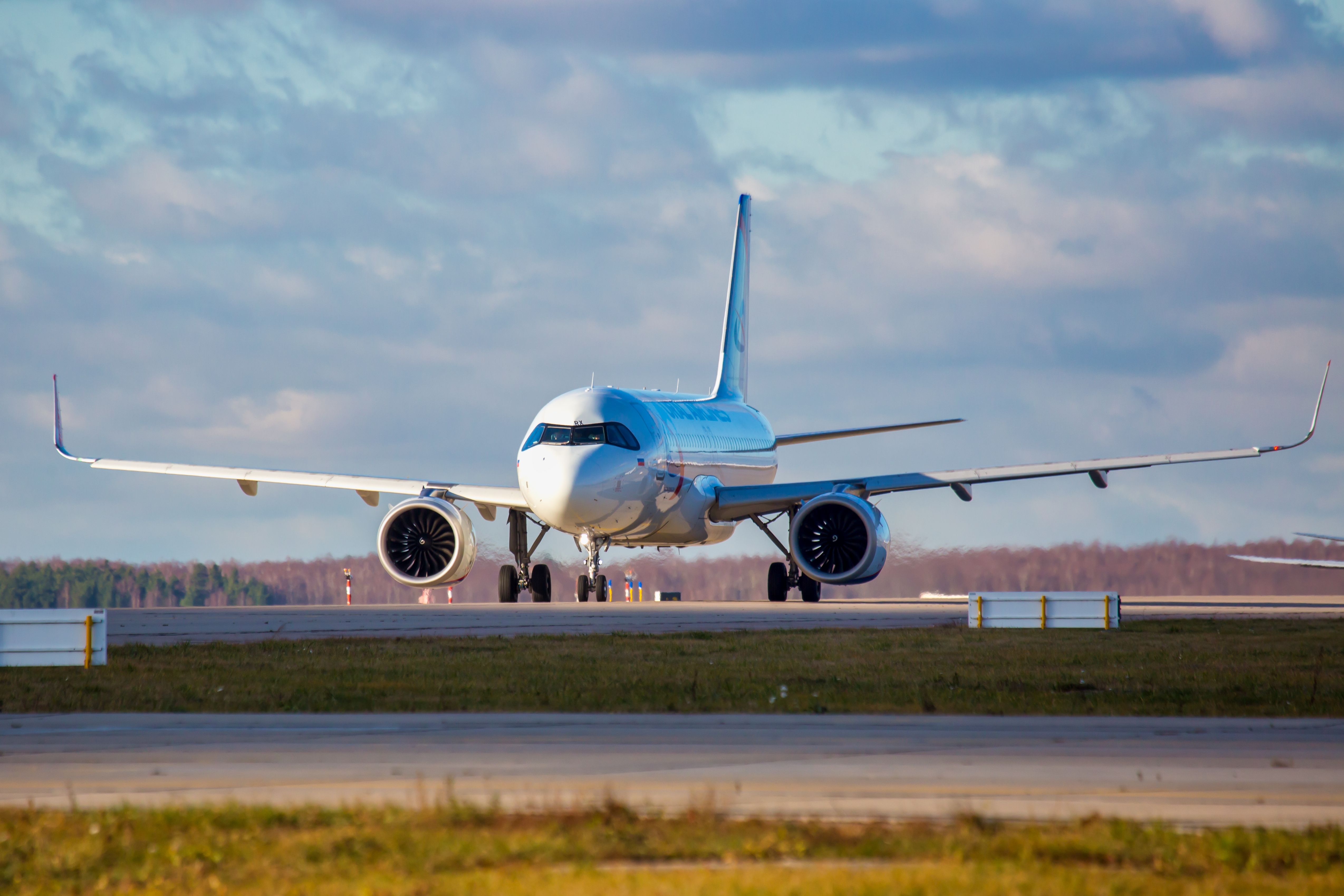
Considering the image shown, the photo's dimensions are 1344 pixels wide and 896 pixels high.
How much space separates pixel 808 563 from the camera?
35.0 metres

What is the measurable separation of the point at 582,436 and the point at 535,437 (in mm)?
1070

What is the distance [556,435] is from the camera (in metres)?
34.2

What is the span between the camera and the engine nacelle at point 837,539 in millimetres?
34250

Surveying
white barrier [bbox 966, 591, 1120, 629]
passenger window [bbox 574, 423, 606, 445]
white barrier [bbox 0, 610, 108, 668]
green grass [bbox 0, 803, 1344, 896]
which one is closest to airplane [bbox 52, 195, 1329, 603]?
passenger window [bbox 574, 423, 606, 445]

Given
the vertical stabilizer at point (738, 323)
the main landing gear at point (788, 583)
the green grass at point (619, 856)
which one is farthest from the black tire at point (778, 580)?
the green grass at point (619, 856)

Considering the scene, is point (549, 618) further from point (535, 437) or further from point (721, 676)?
point (721, 676)

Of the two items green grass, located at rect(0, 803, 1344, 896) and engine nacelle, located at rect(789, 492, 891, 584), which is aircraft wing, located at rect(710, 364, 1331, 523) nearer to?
engine nacelle, located at rect(789, 492, 891, 584)

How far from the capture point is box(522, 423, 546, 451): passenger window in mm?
34281

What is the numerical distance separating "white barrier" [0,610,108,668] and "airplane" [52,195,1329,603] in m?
15.8

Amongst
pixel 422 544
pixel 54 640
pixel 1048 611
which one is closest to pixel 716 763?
pixel 54 640

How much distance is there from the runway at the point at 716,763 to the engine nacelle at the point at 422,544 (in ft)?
73.7

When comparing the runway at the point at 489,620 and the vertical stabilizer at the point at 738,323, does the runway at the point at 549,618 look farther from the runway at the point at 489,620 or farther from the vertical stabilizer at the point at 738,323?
the vertical stabilizer at the point at 738,323

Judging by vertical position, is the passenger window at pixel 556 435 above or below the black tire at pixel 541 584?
above

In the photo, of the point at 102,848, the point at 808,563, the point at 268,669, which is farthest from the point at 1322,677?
the point at 808,563
